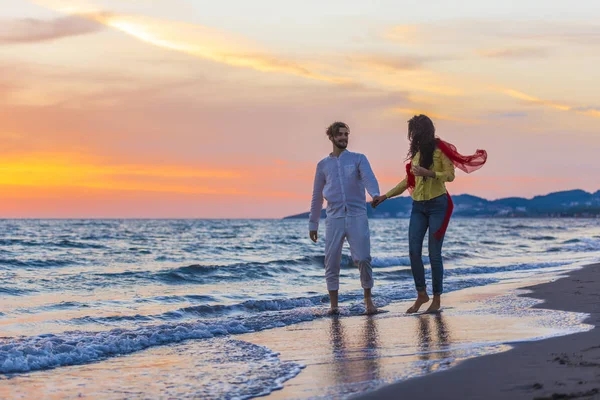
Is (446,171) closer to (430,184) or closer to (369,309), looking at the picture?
(430,184)

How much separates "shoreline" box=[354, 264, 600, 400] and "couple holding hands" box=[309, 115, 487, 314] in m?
2.42

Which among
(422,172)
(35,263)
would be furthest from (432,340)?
(35,263)

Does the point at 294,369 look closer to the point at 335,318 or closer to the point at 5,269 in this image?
the point at 335,318

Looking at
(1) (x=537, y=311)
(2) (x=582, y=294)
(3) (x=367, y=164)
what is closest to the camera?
(1) (x=537, y=311)

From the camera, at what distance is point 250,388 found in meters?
4.20

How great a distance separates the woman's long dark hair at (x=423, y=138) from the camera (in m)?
7.63

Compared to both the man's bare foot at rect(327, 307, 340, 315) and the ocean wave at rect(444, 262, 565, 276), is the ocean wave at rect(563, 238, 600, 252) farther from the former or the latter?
the man's bare foot at rect(327, 307, 340, 315)

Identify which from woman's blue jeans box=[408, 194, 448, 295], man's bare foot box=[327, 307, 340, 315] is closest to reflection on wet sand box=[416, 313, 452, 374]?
woman's blue jeans box=[408, 194, 448, 295]

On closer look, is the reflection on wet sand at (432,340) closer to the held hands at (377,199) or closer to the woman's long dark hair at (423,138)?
the held hands at (377,199)

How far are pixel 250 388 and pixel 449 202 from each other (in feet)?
13.7

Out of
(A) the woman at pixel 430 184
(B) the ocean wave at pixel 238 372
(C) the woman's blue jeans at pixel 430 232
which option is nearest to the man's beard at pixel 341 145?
(A) the woman at pixel 430 184

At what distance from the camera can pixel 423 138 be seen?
25.2 ft

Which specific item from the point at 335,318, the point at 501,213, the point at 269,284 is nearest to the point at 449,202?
the point at 335,318

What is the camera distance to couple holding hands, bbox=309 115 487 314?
7633mm
